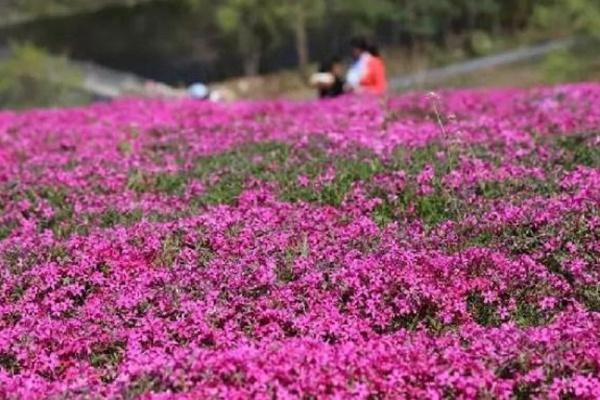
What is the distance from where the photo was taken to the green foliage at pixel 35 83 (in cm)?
3609

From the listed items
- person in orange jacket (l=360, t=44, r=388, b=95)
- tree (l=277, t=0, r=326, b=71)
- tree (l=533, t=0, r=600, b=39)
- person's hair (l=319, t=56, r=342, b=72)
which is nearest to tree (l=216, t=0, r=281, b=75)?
tree (l=277, t=0, r=326, b=71)

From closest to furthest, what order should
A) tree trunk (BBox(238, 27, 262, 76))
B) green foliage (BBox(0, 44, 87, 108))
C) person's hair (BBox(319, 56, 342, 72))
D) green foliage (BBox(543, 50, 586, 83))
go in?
person's hair (BBox(319, 56, 342, 72)) < green foliage (BBox(543, 50, 586, 83)) < green foliage (BBox(0, 44, 87, 108)) < tree trunk (BBox(238, 27, 262, 76))

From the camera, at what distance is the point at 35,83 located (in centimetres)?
3706

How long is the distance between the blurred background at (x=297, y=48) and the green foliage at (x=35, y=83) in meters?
0.05

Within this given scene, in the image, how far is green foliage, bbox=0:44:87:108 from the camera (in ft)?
118

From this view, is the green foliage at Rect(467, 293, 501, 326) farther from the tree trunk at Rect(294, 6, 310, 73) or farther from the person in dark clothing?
the tree trunk at Rect(294, 6, 310, 73)

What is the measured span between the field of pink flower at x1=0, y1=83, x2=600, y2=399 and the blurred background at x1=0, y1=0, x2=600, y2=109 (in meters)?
23.1

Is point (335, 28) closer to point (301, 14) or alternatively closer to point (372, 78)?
point (301, 14)

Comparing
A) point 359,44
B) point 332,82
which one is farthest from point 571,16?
point 359,44

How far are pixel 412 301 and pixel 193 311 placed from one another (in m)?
1.50

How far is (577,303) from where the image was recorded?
6.63 meters

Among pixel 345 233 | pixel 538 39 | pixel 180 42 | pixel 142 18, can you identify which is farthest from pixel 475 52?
pixel 345 233

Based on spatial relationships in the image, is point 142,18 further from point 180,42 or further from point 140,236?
point 140,236

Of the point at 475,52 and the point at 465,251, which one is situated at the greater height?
the point at 465,251
